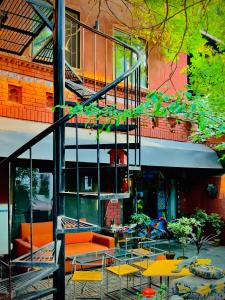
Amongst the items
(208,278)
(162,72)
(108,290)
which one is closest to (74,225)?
(208,278)

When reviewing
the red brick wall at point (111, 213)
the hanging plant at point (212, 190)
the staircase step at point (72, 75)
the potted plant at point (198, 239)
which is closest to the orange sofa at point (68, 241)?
the red brick wall at point (111, 213)

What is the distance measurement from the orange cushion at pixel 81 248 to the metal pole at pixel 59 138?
10.4ft

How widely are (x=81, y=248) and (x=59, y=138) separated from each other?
165 inches

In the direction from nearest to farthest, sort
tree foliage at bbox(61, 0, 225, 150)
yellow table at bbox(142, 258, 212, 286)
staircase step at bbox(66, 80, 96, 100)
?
tree foliage at bbox(61, 0, 225, 150) → staircase step at bbox(66, 80, 96, 100) → yellow table at bbox(142, 258, 212, 286)

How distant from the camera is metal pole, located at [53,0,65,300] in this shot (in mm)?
3160

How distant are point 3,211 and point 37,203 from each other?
3.66 ft

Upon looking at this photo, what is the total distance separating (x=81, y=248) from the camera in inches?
265

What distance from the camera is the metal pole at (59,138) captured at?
3.16 meters

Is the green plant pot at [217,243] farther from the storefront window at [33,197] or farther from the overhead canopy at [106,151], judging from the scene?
the storefront window at [33,197]

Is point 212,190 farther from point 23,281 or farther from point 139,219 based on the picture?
point 23,281

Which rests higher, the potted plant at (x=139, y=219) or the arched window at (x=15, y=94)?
the arched window at (x=15, y=94)

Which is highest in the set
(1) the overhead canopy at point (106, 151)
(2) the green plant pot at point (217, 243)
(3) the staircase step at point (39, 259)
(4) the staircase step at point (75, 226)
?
(1) the overhead canopy at point (106, 151)

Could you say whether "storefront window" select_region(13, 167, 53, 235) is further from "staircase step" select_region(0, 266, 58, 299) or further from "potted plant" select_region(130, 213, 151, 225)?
"staircase step" select_region(0, 266, 58, 299)

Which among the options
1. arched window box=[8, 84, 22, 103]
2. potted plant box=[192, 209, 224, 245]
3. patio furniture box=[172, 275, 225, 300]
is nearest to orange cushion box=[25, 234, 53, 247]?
arched window box=[8, 84, 22, 103]
